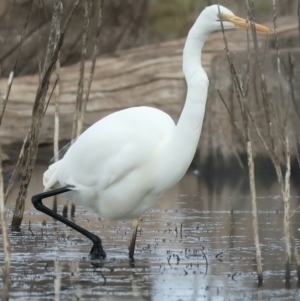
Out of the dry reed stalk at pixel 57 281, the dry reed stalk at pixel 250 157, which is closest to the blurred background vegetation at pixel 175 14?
the dry reed stalk at pixel 57 281

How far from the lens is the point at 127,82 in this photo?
14.1 metres

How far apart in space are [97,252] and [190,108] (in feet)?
4.23

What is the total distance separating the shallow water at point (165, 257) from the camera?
5.52 metres

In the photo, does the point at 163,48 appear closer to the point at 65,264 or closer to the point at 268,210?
the point at 268,210

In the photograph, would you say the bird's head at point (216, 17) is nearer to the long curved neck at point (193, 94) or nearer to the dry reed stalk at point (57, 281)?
the long curved neck at point (193, 94)

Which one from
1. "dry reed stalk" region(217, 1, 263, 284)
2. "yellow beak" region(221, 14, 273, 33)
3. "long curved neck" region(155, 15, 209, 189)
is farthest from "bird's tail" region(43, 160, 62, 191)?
"dry reed stalk" region(217, 1, 263, 284)

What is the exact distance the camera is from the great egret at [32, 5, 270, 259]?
6.47 metres

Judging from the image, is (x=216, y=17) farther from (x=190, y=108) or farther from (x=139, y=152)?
(x=139, y=152)

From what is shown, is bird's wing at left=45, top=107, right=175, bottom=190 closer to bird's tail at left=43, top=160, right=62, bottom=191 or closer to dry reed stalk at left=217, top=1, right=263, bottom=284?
bird's tail at left=43, top=160, right=62, bottom=191

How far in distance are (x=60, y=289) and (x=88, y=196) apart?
1.59 metres

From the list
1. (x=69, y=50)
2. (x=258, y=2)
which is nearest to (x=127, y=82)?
(x=69, y=50)

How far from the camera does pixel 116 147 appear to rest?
6762 mm

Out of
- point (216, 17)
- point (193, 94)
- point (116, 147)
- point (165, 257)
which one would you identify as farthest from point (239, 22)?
point (165, 257)

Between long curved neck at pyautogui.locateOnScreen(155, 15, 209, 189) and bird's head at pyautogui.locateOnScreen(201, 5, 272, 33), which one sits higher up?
bird's head at pyautogui.locateOnScreen(201, 5, 272, 33)
